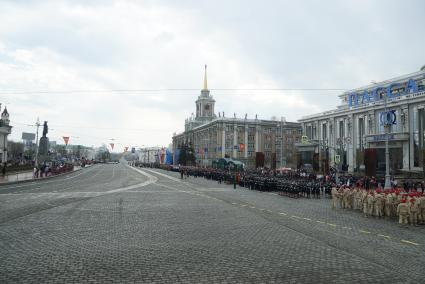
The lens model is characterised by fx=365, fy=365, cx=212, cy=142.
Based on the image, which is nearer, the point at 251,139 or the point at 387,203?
the point at 387,203

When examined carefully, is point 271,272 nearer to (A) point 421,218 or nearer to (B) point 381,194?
(A) point 421,218

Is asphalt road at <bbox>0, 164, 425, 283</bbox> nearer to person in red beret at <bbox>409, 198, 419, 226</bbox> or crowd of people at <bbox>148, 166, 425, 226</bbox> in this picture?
person in red beret at <bbox>409, 198, 419, 226</bbox>

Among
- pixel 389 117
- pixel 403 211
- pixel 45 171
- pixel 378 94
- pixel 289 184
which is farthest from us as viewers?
pixel 378 94

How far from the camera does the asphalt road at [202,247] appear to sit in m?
8.14

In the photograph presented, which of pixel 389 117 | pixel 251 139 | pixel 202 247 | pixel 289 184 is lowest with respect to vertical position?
pixel 202 247

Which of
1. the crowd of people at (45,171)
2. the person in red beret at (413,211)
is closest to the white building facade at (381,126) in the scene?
the person in red beret at (413,211)

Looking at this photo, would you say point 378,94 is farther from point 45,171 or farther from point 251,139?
point 45,171

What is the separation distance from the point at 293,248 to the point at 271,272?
8.80ft

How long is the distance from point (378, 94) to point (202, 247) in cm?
7321

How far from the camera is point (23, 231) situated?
500 inches

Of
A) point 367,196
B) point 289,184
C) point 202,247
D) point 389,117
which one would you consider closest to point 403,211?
point 367,196

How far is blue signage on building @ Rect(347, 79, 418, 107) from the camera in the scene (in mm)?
67000

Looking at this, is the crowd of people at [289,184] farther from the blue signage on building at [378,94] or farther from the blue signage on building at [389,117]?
the blue signage on building at [378,94]

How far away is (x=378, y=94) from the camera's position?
244 feet
